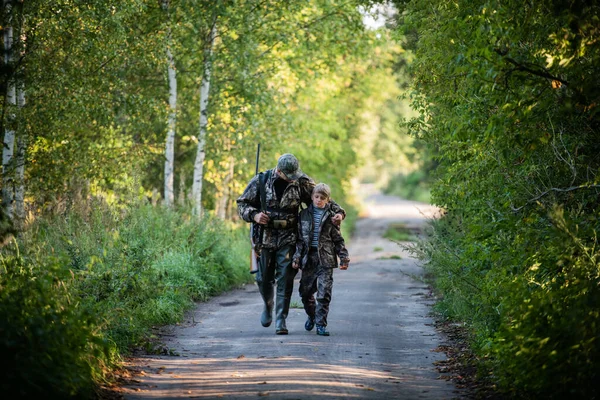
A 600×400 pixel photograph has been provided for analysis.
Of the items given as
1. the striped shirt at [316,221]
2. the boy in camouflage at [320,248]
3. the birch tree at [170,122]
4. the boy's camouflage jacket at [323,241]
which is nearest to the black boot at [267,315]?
the boy in camouflage at [320,248]

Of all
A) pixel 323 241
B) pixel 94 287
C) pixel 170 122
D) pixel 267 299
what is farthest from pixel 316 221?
pixel 170 122

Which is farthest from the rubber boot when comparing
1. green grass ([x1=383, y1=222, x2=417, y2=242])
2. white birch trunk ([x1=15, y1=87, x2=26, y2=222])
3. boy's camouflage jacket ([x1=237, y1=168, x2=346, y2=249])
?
green grass ([x1=383, y1=222, x2=417, y2=242])

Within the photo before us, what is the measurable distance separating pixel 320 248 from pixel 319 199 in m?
0.63

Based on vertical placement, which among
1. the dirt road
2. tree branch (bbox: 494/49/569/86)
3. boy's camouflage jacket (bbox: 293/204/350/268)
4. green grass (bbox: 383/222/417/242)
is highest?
green grass (bbox: 383/222/417/242)

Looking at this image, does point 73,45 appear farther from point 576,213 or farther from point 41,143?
point 576,213

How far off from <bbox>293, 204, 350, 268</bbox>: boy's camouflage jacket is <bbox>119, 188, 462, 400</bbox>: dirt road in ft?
3.17

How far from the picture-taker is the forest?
7.88m

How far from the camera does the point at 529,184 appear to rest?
10.1m

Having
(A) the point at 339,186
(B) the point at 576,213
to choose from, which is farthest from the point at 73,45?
(A) the point at 339,186

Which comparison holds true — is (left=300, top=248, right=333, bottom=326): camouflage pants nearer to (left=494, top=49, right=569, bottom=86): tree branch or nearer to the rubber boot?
the rubber boot

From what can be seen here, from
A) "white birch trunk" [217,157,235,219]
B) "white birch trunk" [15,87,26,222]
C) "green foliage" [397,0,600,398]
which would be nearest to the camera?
"green foliage" [397,0,600,398]

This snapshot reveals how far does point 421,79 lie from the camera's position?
→ 1351cm

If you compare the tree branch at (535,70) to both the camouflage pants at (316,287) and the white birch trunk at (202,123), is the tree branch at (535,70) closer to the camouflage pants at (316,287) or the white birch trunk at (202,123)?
the camouflage pants at (316,287)

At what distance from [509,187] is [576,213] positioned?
40.1 inches
